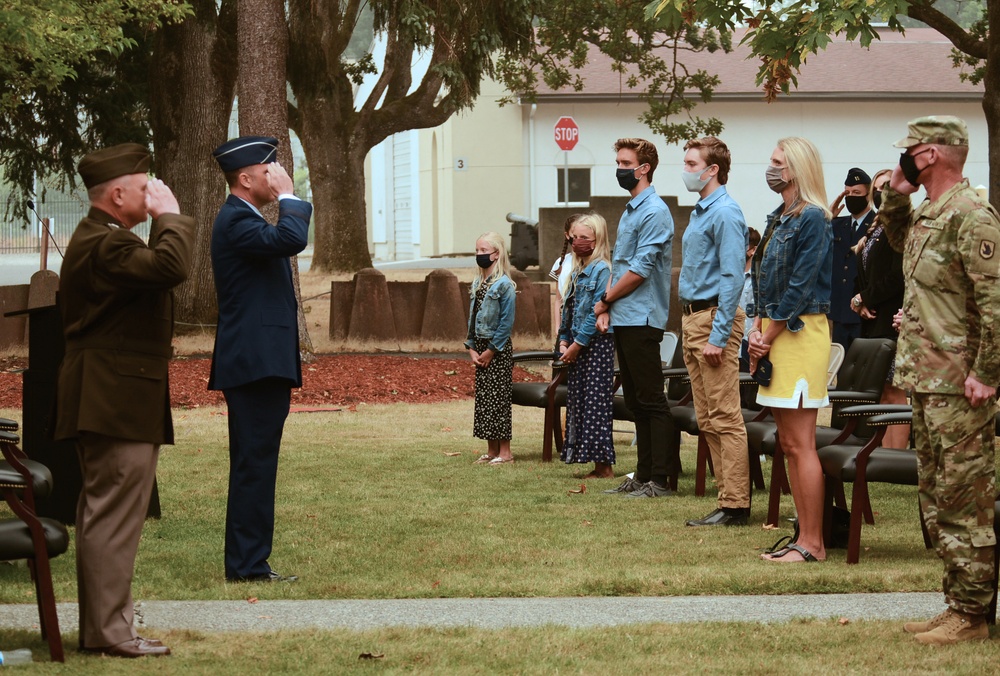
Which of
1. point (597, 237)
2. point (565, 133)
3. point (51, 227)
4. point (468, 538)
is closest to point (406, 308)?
point (565, 133)

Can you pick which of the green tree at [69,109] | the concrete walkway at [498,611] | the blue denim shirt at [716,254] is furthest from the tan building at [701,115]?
the concrete walkway at [498,611]

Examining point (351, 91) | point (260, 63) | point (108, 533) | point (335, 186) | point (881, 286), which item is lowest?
point (108, 533)

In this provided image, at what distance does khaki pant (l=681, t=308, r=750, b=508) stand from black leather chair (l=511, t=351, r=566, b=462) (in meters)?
2.85

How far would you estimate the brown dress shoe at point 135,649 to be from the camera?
539 centimetres

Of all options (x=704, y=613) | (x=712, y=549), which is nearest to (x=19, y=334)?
(x=712, y=549)

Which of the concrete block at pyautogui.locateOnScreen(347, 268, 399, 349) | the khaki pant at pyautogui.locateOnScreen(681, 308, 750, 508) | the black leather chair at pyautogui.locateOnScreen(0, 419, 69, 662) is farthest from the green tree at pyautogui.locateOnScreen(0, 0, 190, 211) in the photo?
the black leather chair at pyautogui.locateOnScreen(0, 419, 69, 662)

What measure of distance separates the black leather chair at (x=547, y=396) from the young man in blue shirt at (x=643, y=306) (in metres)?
1.76

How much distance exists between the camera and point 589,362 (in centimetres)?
1053

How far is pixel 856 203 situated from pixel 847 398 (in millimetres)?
3325

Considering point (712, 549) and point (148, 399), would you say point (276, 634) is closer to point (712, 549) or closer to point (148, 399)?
point (148, 399)

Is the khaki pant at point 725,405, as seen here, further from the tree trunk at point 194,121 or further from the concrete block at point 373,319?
the tree trunk at point 194,121

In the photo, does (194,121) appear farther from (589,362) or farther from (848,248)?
(589,362)

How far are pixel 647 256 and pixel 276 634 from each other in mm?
4616

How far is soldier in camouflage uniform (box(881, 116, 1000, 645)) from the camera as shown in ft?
18.2
